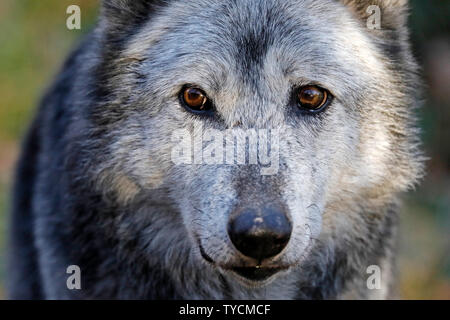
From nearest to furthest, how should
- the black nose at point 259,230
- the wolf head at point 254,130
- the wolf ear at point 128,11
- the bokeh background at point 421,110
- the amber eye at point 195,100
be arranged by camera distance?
1. the black nose at point 259,230
2. the wolf head at point 254,130
3. the amber eye at point 195,100
4. the wolf ear at point 128,11
5. the bokeh background at point 421,110

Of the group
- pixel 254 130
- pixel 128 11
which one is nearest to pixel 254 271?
pixel 254 130

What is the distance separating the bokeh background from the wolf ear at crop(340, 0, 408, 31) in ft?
4.38

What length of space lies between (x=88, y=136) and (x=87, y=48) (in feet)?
2.11

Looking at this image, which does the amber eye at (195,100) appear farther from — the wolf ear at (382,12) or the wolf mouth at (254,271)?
the wolf ear at (382,12)

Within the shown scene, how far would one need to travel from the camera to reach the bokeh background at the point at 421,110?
679cm

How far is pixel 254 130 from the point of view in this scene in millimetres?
3479

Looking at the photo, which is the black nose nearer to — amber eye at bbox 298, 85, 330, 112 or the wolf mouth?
the wolf mouth

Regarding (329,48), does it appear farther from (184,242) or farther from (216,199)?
(184,242)

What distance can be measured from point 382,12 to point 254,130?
1.12 m

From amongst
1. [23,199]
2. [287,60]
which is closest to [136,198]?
[287,60]

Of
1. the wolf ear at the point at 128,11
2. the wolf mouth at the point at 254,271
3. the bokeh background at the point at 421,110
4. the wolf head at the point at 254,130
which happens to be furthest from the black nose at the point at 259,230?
the bokeh background at the point at 421,110

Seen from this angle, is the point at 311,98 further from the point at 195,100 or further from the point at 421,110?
the point at 421,110

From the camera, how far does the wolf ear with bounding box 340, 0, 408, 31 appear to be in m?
3.99

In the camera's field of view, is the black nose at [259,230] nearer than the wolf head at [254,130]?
Yes
